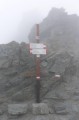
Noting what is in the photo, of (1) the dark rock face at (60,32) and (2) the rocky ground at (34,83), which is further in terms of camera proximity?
(1) the dark rock face at (60,32)

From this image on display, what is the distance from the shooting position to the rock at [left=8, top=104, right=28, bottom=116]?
12.9 m

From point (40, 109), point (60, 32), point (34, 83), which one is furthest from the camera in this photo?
point (60, 32)

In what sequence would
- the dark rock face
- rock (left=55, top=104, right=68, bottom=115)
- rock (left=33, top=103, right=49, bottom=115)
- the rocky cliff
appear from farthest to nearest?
1. the dark rock face
2. the rocky cliff
3. rock (left=55, top=104, right=68, bottom=115)
4. rock (left=33, top=103, right=49, bottom=115)

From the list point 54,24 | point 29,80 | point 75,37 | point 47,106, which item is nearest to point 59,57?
point 29,80

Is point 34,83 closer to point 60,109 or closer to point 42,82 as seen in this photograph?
point 42,82

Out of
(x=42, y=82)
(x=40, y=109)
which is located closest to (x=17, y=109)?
(x=40, y=109)

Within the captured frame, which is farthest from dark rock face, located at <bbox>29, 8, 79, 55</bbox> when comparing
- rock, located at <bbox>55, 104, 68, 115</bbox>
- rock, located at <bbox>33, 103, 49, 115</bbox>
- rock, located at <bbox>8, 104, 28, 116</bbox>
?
rock, located at <bbox>8, 104, 28, 116</bbox>

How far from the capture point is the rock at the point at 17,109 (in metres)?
12.9

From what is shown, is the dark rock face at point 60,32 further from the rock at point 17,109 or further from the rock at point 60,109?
the rock at point 17,109

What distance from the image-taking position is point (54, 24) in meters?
26.5

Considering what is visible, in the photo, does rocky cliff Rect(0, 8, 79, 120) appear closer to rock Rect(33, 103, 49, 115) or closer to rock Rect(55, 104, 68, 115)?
rock Rect(55, 104, 68, 115)

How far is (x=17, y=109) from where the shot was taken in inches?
512

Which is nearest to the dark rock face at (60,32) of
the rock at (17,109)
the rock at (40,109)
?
the rock at (40,109)

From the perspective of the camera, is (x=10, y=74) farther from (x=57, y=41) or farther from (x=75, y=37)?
(x=75, y=37)
